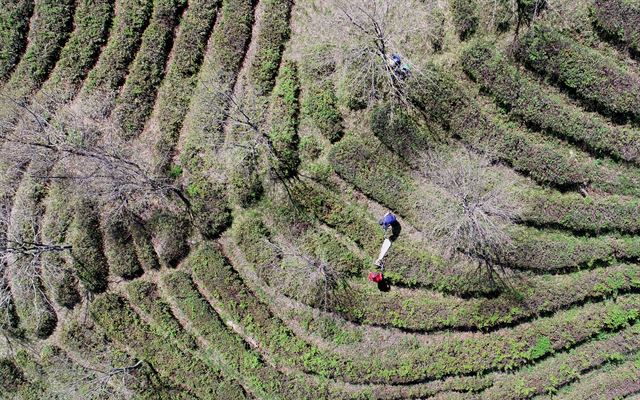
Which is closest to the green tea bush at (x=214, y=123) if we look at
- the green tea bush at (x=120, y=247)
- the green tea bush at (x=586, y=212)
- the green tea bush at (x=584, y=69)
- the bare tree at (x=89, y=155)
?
the bare tree at (x=89, y=155)

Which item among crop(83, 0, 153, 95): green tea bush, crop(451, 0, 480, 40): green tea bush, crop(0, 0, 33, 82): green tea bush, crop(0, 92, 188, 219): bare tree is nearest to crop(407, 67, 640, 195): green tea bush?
crop(451, 0, 480, 40): green tea bush

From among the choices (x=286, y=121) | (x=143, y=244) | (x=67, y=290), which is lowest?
(x=67, y=290)

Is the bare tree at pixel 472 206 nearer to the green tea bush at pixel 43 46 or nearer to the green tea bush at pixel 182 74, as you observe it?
the green tea bush at pixel 182 74

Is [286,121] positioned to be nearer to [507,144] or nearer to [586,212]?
[507,144]

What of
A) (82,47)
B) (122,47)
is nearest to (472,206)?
(122,47)

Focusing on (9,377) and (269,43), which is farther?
(9,377)

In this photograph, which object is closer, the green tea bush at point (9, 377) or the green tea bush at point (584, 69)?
the green tea bush at point (584, 69)
